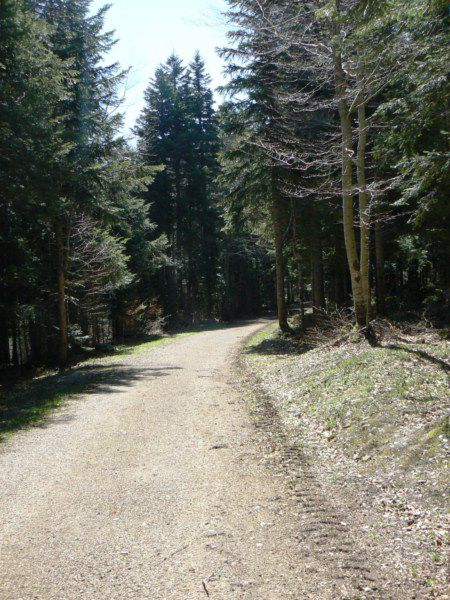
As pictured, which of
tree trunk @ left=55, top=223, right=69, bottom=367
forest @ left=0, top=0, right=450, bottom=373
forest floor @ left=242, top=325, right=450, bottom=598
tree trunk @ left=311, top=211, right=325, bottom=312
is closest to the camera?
forest floor @ left=242, top=325, right=450, bottom=598

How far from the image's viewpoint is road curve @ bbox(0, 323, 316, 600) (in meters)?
3.91

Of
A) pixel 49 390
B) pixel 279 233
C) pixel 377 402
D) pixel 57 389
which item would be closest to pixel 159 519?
pixel 377 402

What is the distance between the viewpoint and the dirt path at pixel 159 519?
3867mm

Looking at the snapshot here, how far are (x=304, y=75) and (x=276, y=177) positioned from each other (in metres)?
4.06

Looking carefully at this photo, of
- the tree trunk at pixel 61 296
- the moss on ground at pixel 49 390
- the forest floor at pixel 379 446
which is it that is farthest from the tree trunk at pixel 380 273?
the tree trunk at pixel 61 296

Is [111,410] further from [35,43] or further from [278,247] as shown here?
[278,247]

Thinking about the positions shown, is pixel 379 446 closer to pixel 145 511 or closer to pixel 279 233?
pixel 145 511

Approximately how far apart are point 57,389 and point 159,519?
9.34 meters

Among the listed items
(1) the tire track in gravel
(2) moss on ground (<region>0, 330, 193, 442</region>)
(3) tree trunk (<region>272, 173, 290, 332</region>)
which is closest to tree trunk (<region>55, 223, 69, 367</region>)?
(2) moss on ground (<region>0, 330, 193, 442</region>)

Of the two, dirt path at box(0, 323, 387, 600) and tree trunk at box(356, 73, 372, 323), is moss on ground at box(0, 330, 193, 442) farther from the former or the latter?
tree trunk at box(356, 73, 372, 323)

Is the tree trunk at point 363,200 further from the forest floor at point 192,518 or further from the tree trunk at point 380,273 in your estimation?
the tree trunk at point 380,273

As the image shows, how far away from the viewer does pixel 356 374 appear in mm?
9297

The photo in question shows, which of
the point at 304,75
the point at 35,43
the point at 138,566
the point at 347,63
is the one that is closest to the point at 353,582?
the point at 138,566

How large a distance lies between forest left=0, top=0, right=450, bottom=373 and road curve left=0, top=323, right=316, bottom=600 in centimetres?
611
